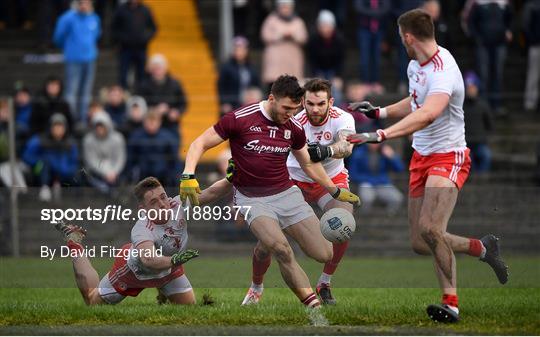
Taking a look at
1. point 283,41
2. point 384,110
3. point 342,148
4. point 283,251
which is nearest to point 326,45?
point 283,41

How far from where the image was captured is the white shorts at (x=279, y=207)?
40.5 ft

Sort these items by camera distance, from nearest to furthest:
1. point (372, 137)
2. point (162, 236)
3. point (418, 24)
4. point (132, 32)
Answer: point (372, 137) < point (418, 24) < point (162, 236) < point (132, 32)

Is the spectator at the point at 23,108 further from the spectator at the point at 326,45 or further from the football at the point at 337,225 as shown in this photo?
the football at the point at 337,225

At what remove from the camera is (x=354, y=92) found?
790 inches

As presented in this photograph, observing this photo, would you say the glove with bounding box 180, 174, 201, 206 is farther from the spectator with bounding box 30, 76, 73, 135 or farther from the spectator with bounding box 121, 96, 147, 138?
the spectator with bounding box 30, 76, 73, 135

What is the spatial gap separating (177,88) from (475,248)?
9183mm

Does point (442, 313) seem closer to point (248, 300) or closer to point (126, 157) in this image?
point (248, 300)

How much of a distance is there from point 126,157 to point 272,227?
25.5ft

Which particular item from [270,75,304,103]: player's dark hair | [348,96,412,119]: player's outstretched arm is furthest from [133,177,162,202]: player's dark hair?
[348,96,412,119]: player's outstretched arm

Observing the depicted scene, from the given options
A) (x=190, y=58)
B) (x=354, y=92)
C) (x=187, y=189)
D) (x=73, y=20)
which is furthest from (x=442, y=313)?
(x=190, y=58)

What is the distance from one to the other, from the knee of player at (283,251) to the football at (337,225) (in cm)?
59

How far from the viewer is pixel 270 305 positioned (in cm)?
1262

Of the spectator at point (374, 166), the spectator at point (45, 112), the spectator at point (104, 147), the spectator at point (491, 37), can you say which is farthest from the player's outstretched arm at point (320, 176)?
the spectator at point (491, 37)

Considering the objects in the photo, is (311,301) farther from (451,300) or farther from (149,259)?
(149,259)
